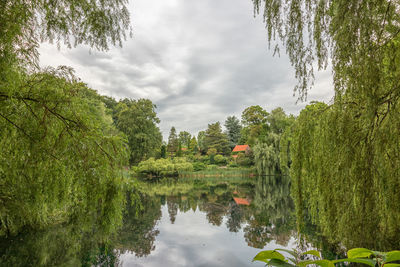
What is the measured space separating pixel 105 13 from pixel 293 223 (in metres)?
6.60

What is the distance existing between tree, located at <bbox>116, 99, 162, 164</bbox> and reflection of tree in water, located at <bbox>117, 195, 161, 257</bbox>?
45.5 feet

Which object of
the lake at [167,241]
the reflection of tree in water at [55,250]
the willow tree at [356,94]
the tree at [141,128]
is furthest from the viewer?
the tree at [141,128]

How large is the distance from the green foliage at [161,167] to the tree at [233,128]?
15.7 m

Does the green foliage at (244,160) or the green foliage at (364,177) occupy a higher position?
the green foliage at (244,160)

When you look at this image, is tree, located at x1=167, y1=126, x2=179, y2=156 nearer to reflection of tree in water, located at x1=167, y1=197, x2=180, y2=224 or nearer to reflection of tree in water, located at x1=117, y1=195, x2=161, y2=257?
reflection of tree in water, located at x1=167, y1=197, x2=180, y2=224

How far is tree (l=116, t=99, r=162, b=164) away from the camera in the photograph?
2175 cm

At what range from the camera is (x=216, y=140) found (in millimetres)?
31203

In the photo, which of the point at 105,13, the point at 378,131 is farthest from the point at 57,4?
the point at 378,131

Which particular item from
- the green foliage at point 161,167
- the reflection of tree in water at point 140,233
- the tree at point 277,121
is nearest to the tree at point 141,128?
the green foliage at point 161,167

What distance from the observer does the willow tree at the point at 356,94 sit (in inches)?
60.6

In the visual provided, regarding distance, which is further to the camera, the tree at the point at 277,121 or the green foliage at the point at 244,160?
the green foliage at the point at 244,160

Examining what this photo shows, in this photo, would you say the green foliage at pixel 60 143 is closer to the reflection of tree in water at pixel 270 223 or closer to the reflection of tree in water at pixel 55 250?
the reflection of tree in water at pixel 55 250

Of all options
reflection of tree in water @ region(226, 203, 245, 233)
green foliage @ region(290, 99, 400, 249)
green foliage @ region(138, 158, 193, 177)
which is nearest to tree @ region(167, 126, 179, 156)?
green foliage @ region(138, 158, 193, 177)

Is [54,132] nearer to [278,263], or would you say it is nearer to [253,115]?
[278,263]
